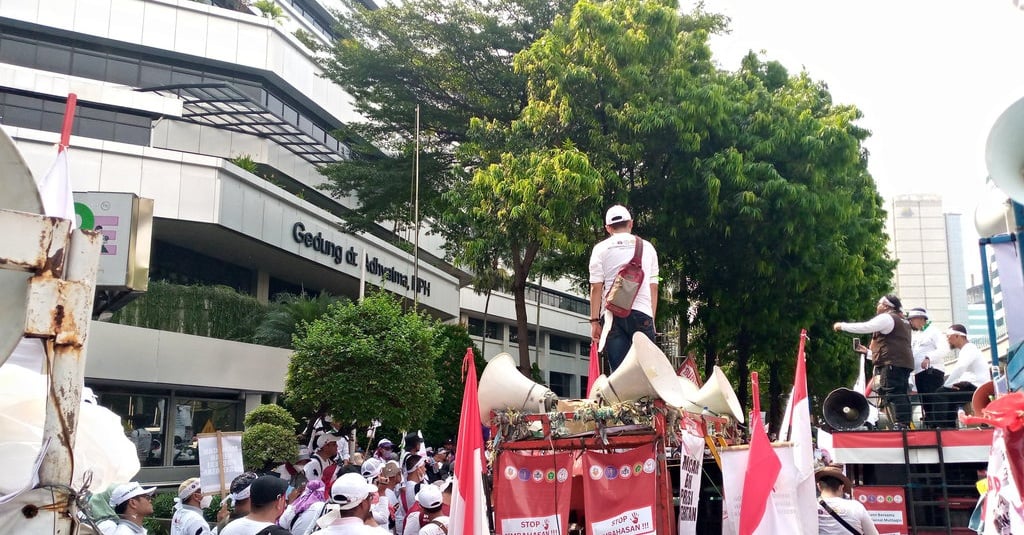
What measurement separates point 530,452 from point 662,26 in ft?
47.1

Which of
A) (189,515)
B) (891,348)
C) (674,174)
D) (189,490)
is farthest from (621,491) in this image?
(674,174)

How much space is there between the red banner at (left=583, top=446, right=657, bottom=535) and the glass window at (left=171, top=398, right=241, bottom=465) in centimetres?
1660

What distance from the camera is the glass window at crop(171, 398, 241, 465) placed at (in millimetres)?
21234

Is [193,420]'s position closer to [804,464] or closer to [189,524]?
[189,524]

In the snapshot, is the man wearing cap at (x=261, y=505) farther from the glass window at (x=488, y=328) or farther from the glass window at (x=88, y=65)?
the glass window at (x=488, y=328)

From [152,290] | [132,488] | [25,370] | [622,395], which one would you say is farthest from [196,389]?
[25,370]

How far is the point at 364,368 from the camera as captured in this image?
56.5 feet

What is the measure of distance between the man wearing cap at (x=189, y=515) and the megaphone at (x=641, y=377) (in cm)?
349

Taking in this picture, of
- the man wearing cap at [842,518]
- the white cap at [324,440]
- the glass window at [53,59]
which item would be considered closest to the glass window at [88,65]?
the glass window at [53,59]

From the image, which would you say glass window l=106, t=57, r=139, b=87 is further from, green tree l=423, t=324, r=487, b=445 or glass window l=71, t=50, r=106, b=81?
green tree l=423, t=324, r=487, b=445

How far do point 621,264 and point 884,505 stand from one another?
2.96 meters

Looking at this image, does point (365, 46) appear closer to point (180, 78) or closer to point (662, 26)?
point (180, 78)

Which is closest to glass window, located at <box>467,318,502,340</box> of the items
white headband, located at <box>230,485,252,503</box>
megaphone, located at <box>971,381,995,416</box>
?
white headband, located at <box>230,485,252,503</box>

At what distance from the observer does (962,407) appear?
859 centimetres
